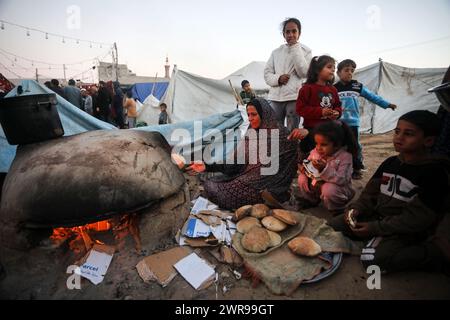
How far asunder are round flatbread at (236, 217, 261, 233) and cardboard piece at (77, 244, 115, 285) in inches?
44.2

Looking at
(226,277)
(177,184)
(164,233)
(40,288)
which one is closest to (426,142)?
(226,277)

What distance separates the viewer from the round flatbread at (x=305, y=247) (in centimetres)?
184

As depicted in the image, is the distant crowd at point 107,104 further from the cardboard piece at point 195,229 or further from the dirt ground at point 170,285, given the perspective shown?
the dirt ground at point 170,285

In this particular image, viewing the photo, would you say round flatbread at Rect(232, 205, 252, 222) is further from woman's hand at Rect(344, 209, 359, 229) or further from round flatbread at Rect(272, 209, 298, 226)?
woman's hand at Rect(344, 209, 359, 229)

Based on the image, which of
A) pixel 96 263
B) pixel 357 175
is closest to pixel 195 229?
pixel 96 263

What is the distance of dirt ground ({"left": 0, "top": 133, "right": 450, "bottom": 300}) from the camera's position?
1.64 meters

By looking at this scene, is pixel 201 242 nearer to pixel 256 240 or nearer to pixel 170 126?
pixel 256 240

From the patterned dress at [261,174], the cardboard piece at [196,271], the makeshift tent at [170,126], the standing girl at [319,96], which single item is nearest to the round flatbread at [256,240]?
the cardboard piece at [196,271]

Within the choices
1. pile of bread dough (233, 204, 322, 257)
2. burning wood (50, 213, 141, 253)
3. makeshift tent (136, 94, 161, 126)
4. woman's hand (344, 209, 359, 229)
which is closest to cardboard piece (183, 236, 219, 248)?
pile of bread dough (233, 204, 322, 257)

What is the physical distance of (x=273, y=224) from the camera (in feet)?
7.12

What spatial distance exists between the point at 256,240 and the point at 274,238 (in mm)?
183

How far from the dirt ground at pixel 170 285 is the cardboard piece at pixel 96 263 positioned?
39mm

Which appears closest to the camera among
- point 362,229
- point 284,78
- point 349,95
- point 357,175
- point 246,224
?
point 362,229

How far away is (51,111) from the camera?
211 centimetres
